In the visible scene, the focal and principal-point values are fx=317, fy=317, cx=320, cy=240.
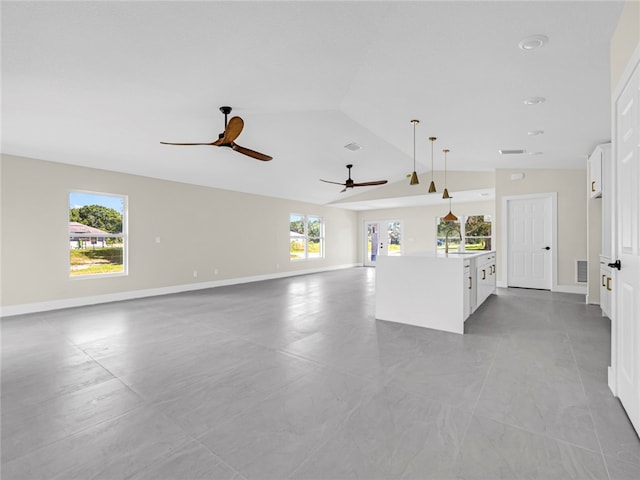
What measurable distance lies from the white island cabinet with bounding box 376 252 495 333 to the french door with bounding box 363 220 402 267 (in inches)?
292

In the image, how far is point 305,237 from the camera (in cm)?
1036

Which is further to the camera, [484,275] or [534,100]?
[484,275]

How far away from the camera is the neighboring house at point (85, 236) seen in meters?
5.39

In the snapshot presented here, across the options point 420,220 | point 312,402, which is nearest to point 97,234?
point 312,402

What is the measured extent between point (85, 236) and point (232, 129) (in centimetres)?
396

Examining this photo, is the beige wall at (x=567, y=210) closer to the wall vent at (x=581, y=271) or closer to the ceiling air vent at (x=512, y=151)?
the wall vent at (x=581, y=271)

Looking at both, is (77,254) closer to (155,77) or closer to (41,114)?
(41,114)

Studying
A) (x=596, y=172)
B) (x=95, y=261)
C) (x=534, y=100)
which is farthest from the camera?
(x=95, y=261)

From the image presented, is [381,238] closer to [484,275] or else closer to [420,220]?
[420,220]

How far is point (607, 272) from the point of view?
415 centimetres

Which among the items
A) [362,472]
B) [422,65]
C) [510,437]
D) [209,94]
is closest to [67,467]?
[362,472]

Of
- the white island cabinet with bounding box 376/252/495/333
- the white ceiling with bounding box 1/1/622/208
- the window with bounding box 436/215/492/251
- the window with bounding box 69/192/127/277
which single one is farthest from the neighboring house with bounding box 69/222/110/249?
the window with bounding box 436/215/492/251

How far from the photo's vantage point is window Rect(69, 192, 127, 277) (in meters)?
5.44

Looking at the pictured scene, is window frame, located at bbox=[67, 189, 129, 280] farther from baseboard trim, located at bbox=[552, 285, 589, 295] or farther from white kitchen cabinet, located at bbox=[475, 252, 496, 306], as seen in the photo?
baseboard trim, located at bbox=[552, 285, 589, 295]
